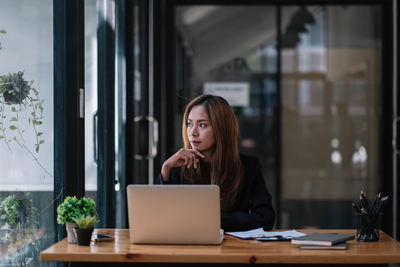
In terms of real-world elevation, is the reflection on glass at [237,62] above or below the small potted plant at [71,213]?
above

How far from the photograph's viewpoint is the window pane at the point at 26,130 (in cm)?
252

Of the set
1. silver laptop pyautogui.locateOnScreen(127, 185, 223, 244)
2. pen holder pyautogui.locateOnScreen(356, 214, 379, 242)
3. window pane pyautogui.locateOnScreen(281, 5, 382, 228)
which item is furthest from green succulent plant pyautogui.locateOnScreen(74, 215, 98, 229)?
window pane pyautogui.locateOnScreen(281, 5, 382, 228)

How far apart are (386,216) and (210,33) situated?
7.41ft

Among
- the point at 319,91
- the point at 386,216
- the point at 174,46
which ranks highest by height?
the point at 174,46

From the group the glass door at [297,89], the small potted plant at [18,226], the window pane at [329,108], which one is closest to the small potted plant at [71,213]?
the small potted plant at [18,226]

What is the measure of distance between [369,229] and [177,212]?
81 centimetres

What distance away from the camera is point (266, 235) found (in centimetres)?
270

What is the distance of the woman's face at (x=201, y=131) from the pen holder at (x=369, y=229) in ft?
2.83

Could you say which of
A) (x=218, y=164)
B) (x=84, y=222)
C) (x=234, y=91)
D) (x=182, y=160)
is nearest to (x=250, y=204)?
(x=218, y=164)

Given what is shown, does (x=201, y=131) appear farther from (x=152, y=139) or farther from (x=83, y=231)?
(x=152, y=139)

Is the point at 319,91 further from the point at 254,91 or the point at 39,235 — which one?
the point at 39,235

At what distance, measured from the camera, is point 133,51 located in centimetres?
473

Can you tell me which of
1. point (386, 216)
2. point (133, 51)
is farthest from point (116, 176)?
point (386, 216)

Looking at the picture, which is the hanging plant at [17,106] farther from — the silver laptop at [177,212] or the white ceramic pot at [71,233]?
the silver laptop at [177,212]
